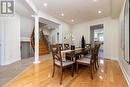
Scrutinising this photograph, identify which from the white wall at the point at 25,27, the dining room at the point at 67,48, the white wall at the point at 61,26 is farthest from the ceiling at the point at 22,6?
the white wall at the point at 25,27

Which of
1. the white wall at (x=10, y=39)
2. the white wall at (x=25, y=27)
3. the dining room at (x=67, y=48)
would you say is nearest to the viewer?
the dining room at (x=67, y=48)

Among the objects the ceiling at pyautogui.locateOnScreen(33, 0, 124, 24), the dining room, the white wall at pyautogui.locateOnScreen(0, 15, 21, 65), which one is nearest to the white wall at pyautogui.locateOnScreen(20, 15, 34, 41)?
the dining room

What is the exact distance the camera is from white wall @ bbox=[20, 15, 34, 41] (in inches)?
259

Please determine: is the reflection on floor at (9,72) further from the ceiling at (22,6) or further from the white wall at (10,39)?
the ceiling at (22,6)

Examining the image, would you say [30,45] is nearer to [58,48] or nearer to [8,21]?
[8,21]

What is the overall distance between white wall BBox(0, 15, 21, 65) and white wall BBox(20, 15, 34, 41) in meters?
0.67

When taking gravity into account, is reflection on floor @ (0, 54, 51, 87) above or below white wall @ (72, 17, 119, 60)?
below

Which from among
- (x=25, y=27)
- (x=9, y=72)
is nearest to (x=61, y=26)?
(x=25, y=27)

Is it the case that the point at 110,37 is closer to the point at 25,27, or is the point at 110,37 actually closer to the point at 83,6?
the point at 83,6

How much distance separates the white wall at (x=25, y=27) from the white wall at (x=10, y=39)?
0.67m

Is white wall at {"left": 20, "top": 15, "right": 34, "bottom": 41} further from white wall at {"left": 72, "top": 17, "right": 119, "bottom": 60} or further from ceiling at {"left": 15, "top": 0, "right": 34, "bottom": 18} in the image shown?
white wall at {"left": 72, "top": 17, "right": 119, "bottom": 60}

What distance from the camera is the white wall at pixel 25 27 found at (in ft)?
21.5

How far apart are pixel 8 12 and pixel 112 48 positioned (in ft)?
17.4

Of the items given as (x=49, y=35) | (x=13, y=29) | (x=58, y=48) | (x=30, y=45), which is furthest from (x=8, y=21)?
(x=49, y=35)
